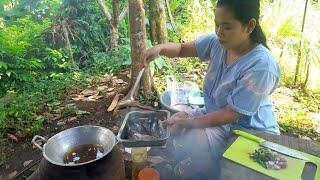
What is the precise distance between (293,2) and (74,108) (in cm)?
366

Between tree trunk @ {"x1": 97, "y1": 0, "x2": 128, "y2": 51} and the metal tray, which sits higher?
tree trunk @ {"x1": 97, "y1": 0, "x2": 128, "y2": 51}

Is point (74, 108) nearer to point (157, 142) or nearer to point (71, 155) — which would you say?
point (71, 155)

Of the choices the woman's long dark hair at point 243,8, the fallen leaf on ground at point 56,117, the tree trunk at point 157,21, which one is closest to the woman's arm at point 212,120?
the woman's long dark hair at point 243,8

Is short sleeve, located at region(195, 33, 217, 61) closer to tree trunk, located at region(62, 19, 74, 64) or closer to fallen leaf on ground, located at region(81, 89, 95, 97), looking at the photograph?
fallen leaf on ground, located at region(81, 89, 95, 97)

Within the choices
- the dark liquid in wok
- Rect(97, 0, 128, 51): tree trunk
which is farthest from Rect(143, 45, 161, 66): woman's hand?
Rect(97, 0, 128, 51): tree trunk

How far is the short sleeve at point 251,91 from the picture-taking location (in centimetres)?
212

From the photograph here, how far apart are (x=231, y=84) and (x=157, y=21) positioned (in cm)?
250

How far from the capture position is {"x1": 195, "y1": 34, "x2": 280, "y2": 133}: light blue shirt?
6.99 feet

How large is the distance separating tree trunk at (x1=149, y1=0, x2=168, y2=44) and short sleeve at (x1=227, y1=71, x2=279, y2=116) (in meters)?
2.53

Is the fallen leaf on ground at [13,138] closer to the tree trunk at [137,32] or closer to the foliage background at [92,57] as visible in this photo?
the foliage background at [92,57]

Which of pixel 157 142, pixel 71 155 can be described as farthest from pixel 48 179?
pixel 157 142

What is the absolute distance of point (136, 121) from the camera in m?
2.53

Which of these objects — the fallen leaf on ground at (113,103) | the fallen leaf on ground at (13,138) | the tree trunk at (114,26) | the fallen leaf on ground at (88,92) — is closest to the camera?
the fallen leaf on ground at (13,138)

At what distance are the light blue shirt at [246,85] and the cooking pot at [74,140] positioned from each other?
87 centimetres
